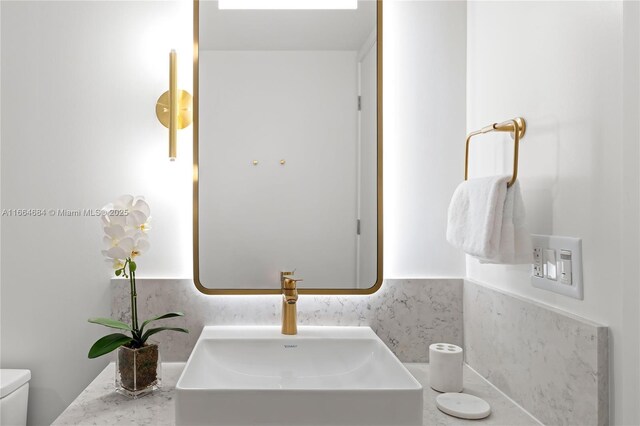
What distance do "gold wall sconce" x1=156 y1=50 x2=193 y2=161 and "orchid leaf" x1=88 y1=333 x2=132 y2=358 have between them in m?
0.51

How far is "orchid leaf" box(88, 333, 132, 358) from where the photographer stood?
1.15 m

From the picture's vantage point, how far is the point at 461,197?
1.19 meters

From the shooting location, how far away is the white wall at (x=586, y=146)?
2.60 feet

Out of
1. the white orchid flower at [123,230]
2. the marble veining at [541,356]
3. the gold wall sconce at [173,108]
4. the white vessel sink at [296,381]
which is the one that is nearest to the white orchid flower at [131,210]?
the white orchid flower at [123,230]

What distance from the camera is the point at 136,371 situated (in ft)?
3.82

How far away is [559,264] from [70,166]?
4.39ft

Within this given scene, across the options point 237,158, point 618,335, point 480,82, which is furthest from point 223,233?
point 618,335

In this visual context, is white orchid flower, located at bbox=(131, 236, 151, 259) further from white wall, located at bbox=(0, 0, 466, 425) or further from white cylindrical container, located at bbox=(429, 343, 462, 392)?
white cylindrical container, located at bbox=(429, 343, 462, 392)

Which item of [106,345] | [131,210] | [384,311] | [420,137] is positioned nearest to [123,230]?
[131,210]

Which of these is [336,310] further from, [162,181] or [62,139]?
[62,139]

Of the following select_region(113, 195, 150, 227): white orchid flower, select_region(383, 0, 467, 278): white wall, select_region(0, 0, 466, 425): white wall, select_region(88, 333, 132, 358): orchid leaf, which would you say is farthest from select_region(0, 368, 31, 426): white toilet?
select_region(383, 0, 467, 278): white wall

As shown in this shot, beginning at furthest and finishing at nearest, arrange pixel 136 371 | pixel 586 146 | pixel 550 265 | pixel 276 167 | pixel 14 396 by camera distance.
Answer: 1. pixel 276 167
2. pixel 14 396
3. pixel 136 371
4. pixel 550 265
5. pixel 586 146

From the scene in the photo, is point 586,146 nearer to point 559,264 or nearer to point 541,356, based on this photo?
point 559,264

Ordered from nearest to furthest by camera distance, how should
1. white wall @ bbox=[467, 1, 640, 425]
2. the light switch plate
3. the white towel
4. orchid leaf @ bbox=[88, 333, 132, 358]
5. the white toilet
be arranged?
white wall @ bbox=[467, 1, 640, 425], the light switch plate, the white towel, orchid leaf @ bbox=[88, 333, 132, 358], the white toilet
